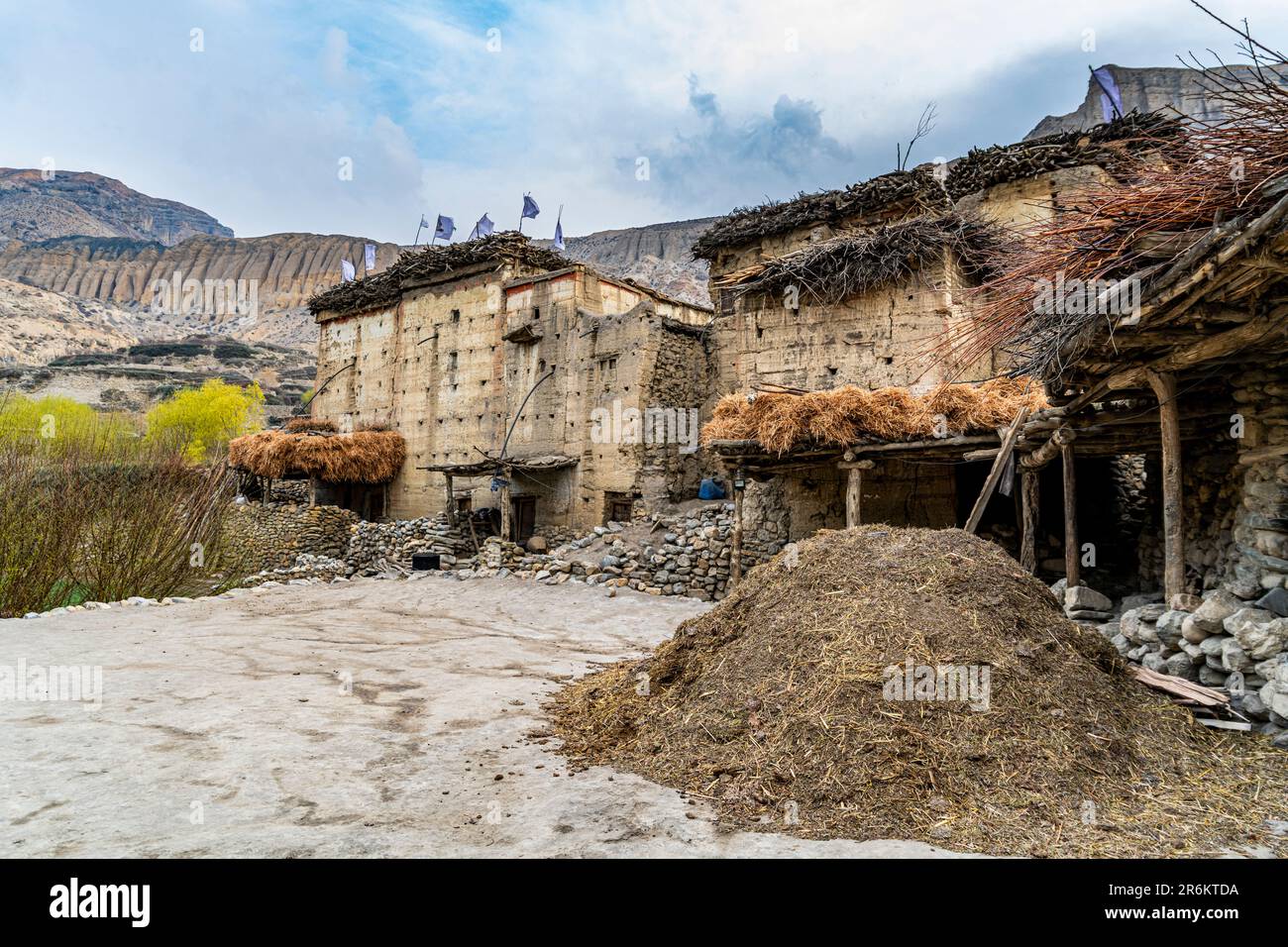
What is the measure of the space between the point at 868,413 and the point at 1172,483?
15.1 feet

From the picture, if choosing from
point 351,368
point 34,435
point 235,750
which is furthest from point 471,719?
point 351,368

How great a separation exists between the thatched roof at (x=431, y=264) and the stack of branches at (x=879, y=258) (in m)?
9.05

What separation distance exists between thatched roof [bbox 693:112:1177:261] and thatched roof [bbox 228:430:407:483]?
12.5 m

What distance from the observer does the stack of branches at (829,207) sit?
14797 mm

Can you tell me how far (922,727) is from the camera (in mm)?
3766

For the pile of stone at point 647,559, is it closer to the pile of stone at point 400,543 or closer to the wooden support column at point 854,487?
the pile of stone at point 400,543

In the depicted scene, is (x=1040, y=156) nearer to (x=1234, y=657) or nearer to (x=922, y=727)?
(x=1234, y=657)

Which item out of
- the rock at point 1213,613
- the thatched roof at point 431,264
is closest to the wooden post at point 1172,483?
the rock at point 1213,613

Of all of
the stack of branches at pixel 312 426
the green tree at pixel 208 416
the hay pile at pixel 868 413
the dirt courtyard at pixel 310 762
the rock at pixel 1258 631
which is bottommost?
the dirt courtyard at pixel 310 762

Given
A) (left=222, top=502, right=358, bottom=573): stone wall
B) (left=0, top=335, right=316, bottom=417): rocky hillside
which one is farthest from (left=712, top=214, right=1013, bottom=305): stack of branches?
(left=0, top=335, right=316, bottom=417): rocky hillside

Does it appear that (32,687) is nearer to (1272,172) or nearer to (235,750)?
(235,750)

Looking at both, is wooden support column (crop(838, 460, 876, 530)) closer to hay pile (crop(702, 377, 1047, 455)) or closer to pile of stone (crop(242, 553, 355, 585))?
hay pile (crop(702, 377, 1047, 455))

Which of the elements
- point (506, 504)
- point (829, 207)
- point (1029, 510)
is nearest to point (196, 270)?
point (506, 504)

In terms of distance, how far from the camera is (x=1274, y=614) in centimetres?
446
